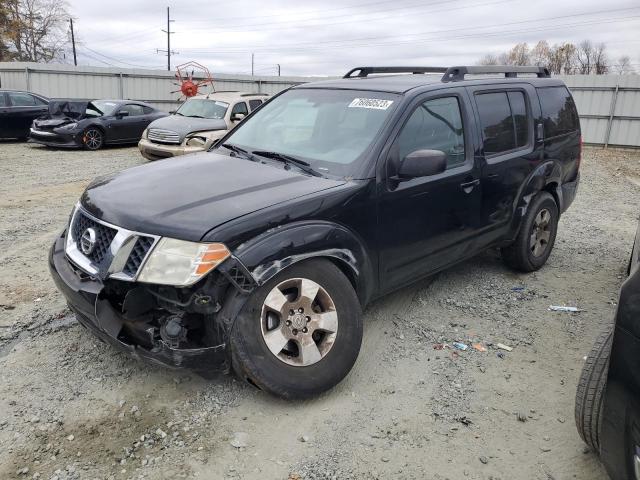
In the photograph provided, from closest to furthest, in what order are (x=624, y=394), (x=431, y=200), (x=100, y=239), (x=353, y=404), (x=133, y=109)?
(x=624, y=394) → (x=100, y=239) → (x=353, y=404) → (x=431, y=200) → (x=133, y=109)

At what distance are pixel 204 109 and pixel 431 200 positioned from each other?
9624 mm

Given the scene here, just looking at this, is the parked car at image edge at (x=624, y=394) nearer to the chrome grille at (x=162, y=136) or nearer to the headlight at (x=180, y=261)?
the headlight at (x=180, y=261)

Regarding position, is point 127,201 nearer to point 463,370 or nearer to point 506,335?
point 463,370

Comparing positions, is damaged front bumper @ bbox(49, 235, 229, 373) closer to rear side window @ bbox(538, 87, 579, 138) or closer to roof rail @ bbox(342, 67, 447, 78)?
roof rail @ bbox(342, 67, 447, 78)

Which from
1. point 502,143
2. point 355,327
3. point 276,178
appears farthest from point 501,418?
point 502,143

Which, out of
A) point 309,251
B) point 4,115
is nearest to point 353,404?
point 309,251

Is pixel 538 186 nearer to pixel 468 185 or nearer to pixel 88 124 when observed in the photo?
pixel 468 185

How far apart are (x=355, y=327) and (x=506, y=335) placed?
1480 millimetres

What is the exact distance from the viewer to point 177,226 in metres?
2.80

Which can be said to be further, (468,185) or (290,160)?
(468,185)

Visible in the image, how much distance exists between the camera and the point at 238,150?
4105 mm

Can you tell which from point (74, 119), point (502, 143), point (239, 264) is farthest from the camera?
point (74, 119)

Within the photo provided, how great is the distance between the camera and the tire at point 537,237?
5043 mm

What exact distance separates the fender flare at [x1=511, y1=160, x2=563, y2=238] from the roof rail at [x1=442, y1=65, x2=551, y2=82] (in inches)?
36.2
